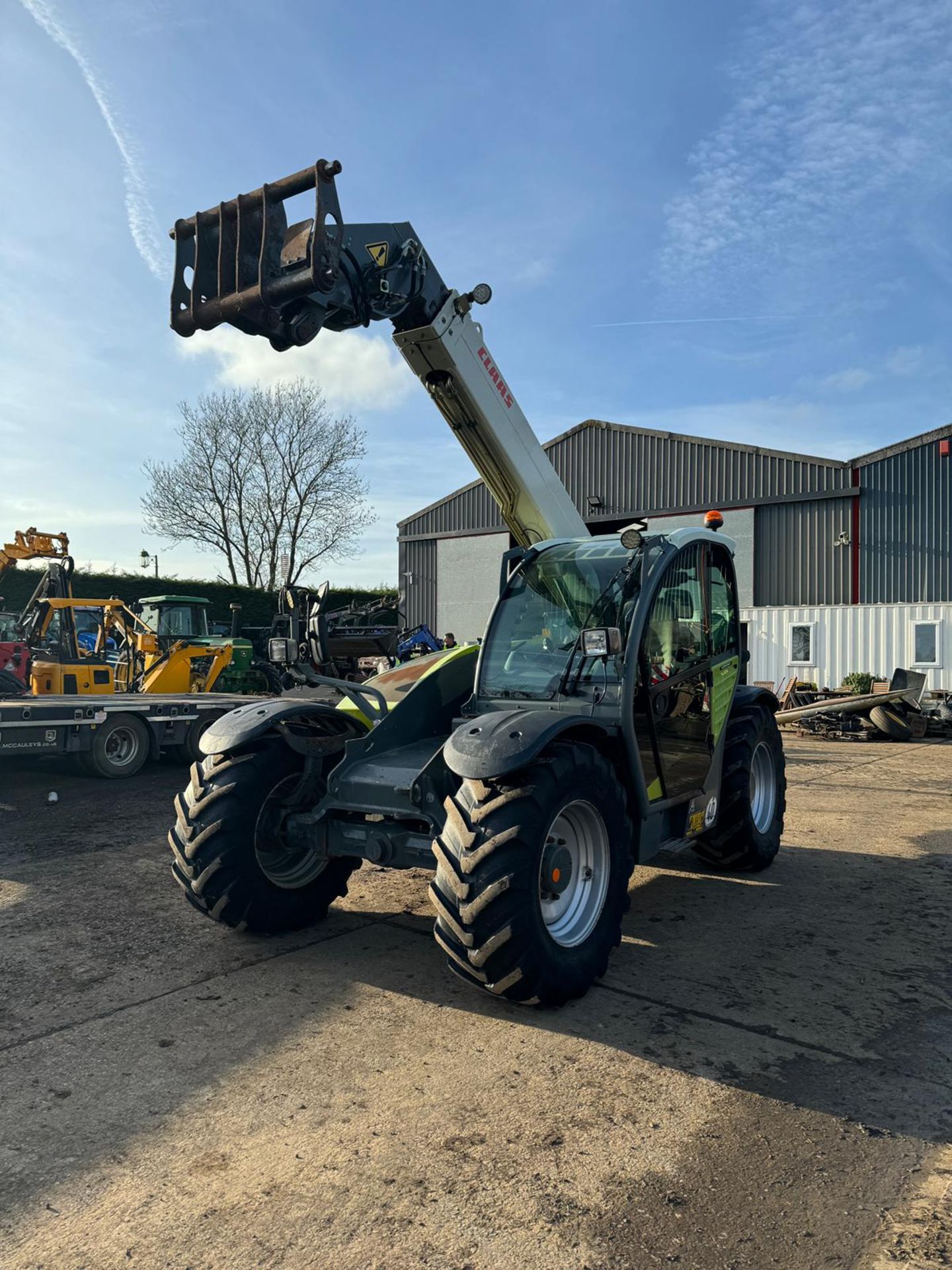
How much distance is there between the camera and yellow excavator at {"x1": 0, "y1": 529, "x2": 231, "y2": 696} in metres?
13.1

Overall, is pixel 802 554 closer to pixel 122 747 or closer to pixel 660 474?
pixel 660 474

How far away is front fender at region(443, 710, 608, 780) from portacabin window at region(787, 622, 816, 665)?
61.1ft

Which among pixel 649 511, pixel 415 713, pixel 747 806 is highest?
pixel 649 511

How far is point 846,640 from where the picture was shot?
68.8ft

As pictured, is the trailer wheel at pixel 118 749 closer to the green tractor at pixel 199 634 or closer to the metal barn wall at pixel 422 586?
the green tractor at pixel 199 634

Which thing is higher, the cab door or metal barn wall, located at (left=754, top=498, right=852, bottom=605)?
metal barn wall, located at (left=754, top=498, right=852, bottom=605)

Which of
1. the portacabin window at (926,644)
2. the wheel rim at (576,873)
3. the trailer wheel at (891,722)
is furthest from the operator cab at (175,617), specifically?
the portacabin window at (926,644)

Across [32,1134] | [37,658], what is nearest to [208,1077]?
[32,1134]

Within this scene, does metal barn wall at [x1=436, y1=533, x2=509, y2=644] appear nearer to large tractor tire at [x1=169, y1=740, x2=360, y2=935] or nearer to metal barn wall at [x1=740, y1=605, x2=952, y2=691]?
metal barn wall at [x1=740, y1=605, x2=952, y2=691]

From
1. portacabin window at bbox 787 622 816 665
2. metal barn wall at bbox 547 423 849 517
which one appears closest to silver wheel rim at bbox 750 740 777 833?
portacabin window at bbox 787 622 816 665

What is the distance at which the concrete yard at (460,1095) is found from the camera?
255 cm

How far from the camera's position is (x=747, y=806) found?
6297 millimetres

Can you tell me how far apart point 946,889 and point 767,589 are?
55.4ft

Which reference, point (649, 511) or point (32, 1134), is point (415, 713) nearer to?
point (32, 1134)
